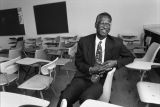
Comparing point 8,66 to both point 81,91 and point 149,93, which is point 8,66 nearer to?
point 81,91

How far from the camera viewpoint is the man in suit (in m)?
1.80

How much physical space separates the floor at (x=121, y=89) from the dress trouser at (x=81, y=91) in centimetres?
78

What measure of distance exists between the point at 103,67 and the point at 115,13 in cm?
413

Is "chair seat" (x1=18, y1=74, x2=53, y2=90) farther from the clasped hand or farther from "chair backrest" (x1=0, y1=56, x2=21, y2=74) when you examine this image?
the clasped hand

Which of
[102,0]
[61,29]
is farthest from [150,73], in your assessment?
[61,29]

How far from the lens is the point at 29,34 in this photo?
7113mm

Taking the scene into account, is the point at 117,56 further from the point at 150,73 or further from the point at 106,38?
the point at 150,73

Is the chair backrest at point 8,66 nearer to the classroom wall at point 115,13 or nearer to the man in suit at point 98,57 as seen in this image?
the man in suit at point 98,57

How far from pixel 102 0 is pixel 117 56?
4.08 m

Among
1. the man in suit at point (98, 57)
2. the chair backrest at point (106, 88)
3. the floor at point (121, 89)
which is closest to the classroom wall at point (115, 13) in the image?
the floor at point (121, 89)

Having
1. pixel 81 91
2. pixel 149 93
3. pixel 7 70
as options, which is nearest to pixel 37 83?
pixel 7 70

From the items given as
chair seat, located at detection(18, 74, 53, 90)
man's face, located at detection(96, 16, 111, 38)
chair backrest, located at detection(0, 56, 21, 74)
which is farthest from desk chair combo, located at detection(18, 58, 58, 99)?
man's face, located at detection(96, 16, 111, 38)

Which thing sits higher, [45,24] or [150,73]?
[45,24]

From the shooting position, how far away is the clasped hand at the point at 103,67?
5.87ft
